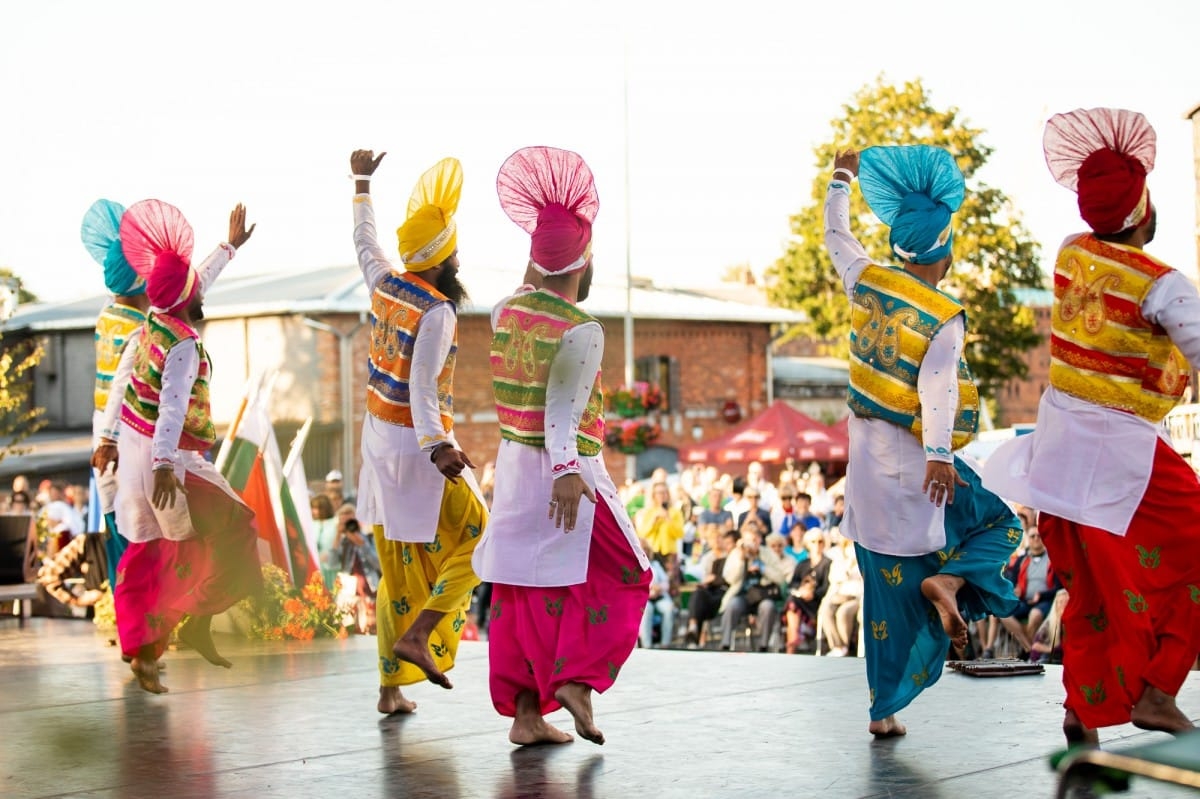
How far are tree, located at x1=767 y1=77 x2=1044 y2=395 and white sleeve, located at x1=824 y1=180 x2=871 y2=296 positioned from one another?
28.9 metres

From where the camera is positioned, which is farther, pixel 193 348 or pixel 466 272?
pixel 466 272

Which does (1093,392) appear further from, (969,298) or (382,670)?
(969,298)

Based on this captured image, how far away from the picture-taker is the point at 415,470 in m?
7.03

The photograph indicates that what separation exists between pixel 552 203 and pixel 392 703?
7.36 ft

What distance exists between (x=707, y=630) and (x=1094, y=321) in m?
9.41

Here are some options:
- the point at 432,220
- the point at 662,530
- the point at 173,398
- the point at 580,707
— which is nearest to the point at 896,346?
the point at 580,707

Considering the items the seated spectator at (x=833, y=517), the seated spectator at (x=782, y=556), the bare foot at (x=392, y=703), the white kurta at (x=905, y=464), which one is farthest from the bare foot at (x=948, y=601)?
the seated spectator at (x=833, y=517)

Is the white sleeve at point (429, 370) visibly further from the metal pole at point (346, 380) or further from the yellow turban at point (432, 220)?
the metal pole at point (346, 380)

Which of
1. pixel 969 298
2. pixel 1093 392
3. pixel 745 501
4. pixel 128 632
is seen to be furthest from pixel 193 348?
pixel 969 298

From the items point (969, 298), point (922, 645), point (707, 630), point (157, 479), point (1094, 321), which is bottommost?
point (707, 630)

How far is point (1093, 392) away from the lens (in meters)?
5.58

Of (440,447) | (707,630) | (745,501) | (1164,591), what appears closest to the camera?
(1164,591)

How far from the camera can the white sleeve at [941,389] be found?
19.5ft

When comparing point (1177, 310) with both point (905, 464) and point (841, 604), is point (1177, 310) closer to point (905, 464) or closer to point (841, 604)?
point (905, 464)
